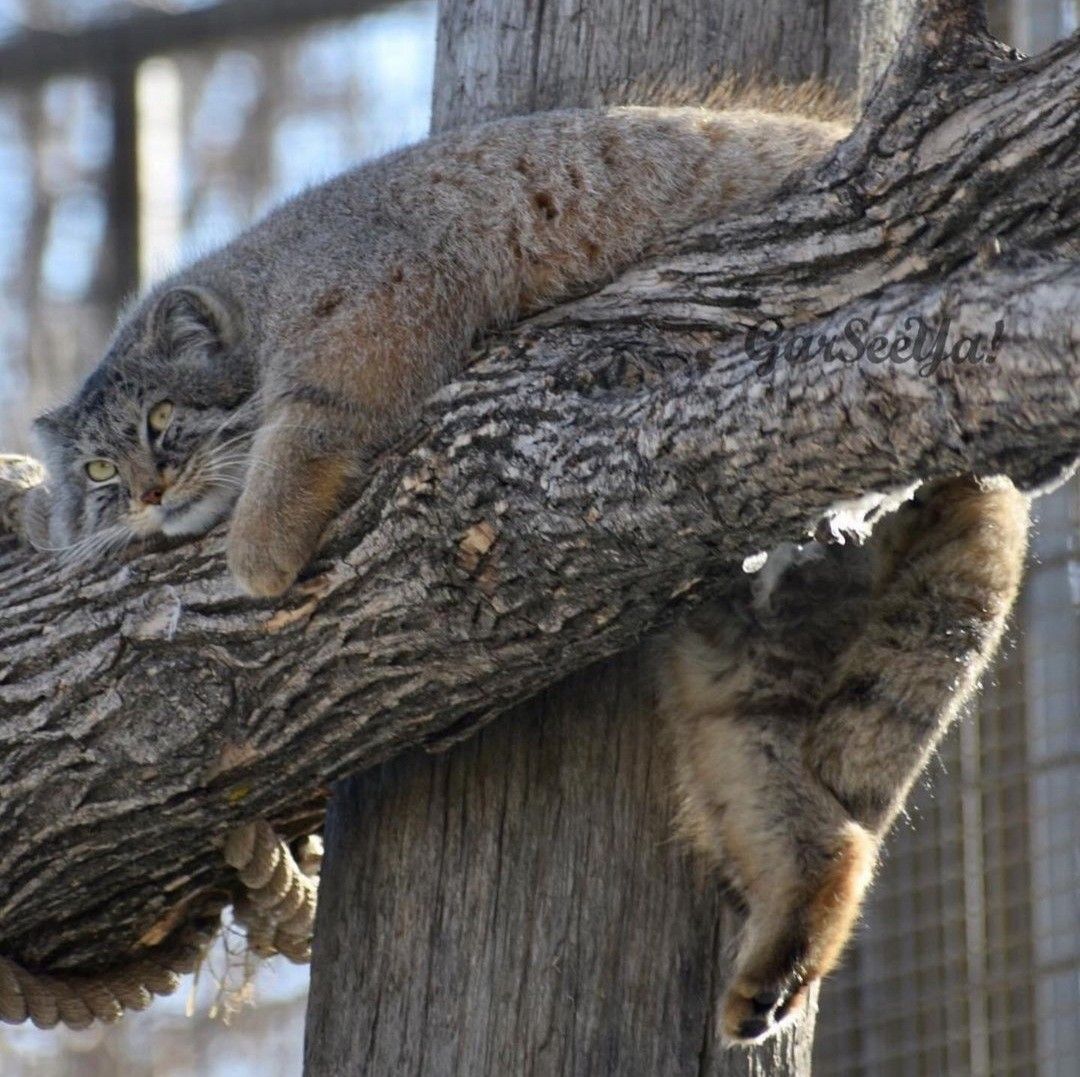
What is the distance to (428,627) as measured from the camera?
119 inches

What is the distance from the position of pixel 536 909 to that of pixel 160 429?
1252 millimetres

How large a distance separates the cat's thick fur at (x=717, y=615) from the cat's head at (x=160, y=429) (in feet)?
0.07

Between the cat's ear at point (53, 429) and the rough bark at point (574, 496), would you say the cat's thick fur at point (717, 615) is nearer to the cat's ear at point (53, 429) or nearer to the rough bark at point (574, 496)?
the rough bark at point (574, 496)

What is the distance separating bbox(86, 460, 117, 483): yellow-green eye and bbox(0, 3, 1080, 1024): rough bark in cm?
29

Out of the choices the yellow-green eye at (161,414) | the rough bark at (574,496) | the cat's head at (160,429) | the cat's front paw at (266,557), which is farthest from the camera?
the yellow-green eye at (161,414)

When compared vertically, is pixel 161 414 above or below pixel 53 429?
above

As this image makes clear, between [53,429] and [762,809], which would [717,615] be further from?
[53,429]

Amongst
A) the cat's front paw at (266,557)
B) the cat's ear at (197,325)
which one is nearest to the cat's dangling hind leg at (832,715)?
the cat's front paw at (266,557)

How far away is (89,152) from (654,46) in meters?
4.29

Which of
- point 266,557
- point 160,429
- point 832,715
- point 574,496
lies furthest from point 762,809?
point 160,429

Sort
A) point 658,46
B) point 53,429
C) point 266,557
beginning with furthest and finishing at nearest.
Answer: point 53,429
point 658,46
point 266,557

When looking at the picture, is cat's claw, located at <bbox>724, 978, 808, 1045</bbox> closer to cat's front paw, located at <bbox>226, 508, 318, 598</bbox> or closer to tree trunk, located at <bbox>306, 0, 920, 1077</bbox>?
tree trunk, located at <bbox>306, 0, 920, 1077</bbox>

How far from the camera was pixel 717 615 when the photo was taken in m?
3.42

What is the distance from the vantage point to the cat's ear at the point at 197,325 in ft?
12.4
